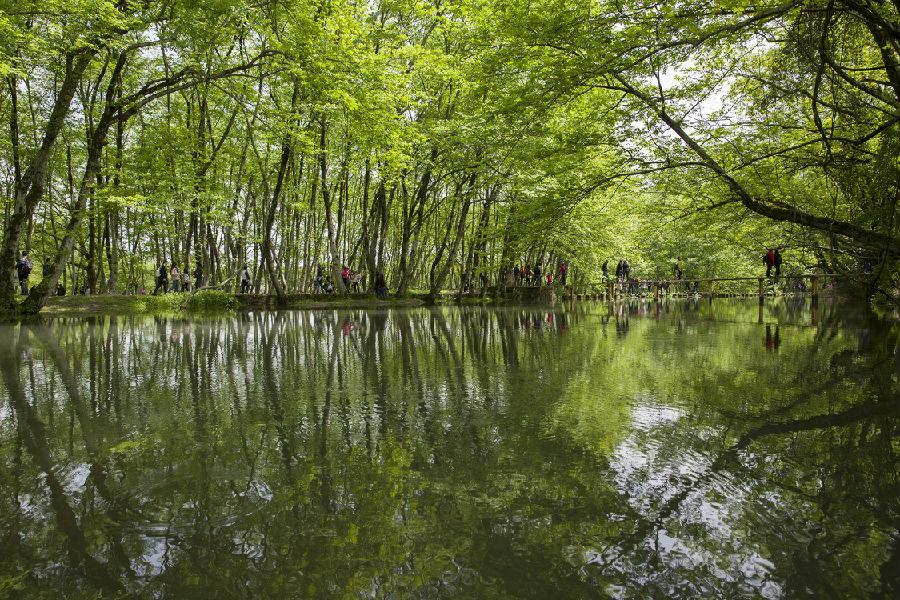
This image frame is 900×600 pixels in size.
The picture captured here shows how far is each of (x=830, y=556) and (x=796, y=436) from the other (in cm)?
175

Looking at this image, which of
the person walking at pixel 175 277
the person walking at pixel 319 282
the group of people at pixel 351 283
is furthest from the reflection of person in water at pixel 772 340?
the person walking at pixel 175 277

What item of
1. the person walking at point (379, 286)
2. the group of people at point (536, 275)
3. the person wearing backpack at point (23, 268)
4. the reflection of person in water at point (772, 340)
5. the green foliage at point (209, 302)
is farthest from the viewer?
the group of people at point (536, 275)

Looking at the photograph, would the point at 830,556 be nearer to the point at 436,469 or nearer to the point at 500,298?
the point at 436,469

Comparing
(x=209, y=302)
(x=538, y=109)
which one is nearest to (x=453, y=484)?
(x=538, y=109)

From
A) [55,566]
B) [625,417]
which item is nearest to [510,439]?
[625,417]

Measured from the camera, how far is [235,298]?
21.4 meters

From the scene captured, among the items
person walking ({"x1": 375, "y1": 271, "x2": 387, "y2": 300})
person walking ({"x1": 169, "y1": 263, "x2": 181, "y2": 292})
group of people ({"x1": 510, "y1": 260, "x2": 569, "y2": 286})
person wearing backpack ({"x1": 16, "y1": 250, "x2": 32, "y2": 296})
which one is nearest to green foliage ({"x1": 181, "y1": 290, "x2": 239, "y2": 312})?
person walking ({"x1": 169, "y1": 263, "x2": 181, "y2": 292})

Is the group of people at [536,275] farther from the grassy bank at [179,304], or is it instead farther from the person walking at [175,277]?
the person walking at [175,277]

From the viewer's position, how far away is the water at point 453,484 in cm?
201

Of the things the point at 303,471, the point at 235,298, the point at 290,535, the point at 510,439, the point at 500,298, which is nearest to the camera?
the point at 290,535

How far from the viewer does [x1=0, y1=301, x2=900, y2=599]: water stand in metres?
2.01

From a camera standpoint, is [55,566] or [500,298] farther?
[500,298]

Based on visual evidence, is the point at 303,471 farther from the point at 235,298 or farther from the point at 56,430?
the point at 235,298

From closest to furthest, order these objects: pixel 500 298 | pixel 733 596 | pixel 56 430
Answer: pixel 733 596
pixel 56 430
pixel 500 298
